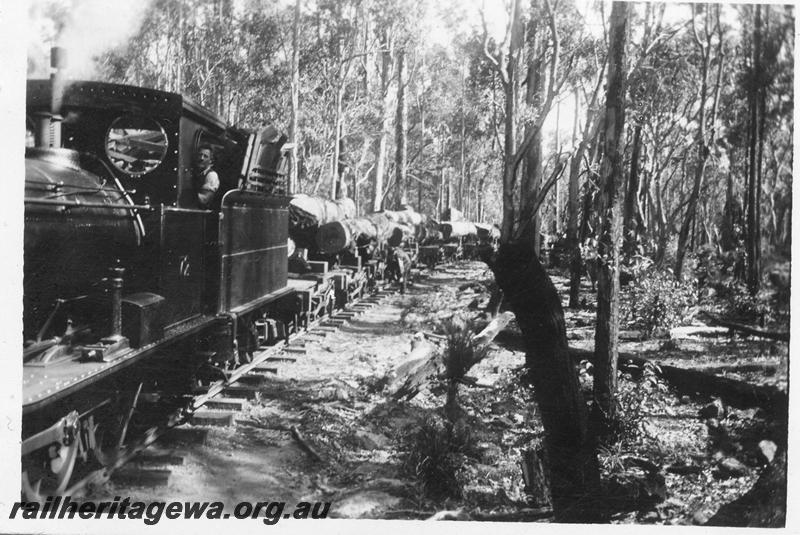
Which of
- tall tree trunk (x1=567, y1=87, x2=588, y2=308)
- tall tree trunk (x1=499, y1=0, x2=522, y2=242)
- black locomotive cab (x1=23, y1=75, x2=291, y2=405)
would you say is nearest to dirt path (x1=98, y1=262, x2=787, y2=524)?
black locomotive cab (x1=23, y1=75, x2=291, y2=405)

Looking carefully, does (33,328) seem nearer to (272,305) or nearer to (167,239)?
(167,239)

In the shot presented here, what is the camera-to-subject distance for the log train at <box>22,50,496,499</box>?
3658 mm

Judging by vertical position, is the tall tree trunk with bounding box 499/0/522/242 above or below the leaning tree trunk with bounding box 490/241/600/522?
above

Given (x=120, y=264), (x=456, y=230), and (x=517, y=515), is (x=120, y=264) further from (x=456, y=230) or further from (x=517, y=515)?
(x=456, y=230)

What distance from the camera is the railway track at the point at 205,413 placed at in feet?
12.6

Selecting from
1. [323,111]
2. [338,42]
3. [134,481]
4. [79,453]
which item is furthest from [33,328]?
[323,111]

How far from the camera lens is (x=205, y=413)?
5238 mm

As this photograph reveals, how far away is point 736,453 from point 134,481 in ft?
13.5

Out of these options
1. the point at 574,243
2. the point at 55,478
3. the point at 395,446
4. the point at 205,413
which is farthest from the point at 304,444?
the point at 574,243

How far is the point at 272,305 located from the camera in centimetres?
778

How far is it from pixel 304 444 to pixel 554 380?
2.02 metres

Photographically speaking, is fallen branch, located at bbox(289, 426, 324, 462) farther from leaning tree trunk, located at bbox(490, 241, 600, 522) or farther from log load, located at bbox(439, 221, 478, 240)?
log load, located at bbox(439, 221, 478, 240)

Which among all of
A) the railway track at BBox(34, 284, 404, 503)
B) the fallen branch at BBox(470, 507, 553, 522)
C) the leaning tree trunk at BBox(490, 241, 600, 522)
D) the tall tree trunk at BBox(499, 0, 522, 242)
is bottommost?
the fallen branch at BBox(470, 507, 553, 522)

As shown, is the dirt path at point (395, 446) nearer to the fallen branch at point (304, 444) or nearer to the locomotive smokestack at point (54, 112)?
the fallen branch at point (304, 444)
